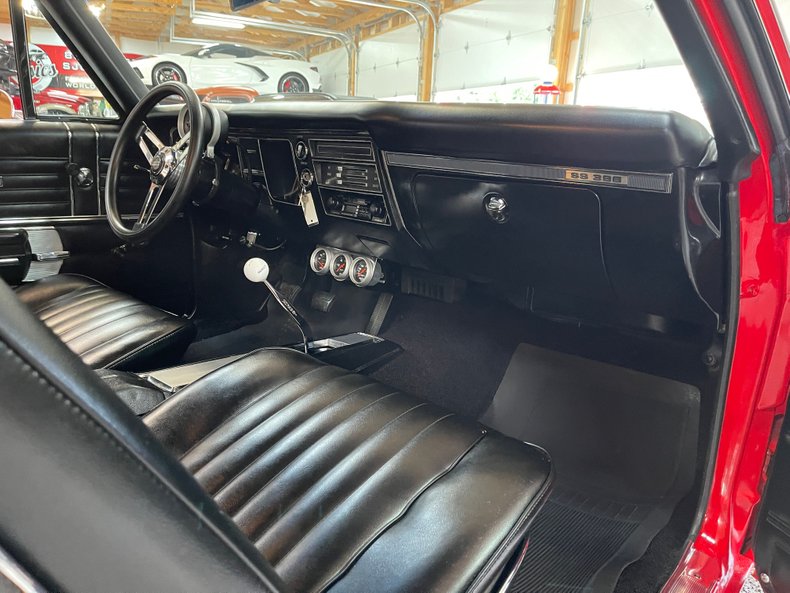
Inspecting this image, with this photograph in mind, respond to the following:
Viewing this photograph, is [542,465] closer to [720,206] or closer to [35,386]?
[720,206]

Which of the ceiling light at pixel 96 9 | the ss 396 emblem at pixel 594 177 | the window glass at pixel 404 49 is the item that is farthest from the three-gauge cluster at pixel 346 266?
the ceiling light at pixel 96 9

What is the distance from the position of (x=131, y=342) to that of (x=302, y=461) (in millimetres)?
972

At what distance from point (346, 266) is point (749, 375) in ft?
4.87

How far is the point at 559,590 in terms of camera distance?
1.29 m

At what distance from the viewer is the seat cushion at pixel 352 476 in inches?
32.3

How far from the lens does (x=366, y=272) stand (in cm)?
227

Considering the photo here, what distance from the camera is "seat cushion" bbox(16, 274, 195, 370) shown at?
1.75 m

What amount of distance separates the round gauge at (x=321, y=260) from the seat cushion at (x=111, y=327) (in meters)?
0.59

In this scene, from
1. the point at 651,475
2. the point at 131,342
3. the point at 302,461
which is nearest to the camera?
the point at 302,461

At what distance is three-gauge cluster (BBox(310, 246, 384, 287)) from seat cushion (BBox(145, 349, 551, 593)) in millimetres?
951

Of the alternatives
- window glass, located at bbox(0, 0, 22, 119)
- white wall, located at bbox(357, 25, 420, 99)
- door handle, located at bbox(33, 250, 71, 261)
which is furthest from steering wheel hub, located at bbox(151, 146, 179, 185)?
white wall, located at bbox(357, 25, 420, 99)

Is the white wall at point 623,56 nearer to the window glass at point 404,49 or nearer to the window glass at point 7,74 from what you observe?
the window glass at point 404,49

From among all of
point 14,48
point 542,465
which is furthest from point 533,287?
point 14,48

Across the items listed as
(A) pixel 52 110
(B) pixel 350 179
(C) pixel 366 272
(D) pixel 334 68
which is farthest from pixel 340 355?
(D) pixel 334 68
